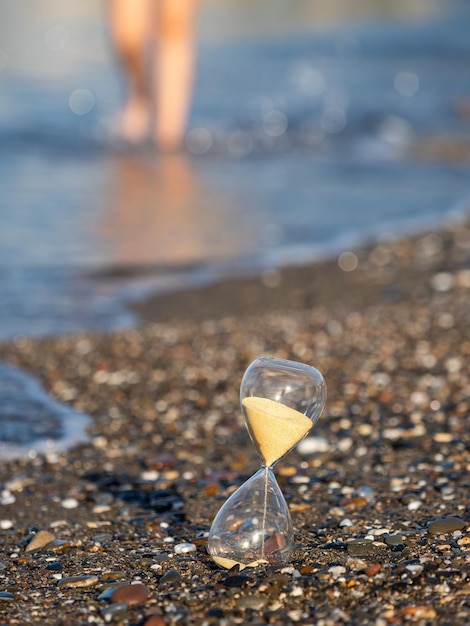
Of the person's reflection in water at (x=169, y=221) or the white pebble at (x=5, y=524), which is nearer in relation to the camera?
the white pebble at (x=5, y=524)

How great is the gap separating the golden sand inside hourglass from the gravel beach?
0.30 metres

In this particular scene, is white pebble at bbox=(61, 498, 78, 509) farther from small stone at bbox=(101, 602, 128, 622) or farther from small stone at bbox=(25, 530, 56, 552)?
small stone at bbox=(101, 602, 128, 622)

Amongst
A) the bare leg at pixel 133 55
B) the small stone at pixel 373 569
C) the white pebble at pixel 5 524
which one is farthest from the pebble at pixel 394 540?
the bare leg at pixel 133 55

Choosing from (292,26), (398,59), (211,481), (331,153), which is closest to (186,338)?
(211,481)

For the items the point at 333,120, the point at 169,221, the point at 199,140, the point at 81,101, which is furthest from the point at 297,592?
the point at 81,101

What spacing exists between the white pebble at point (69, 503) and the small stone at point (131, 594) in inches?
31.1

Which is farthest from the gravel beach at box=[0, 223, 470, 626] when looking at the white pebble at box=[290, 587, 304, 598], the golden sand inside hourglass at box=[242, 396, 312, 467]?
the golden sand inside hourglass at box=[242, 396, 312, 467]

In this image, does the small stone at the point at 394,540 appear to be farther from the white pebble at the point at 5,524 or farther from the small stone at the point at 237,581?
the white pebble at the point at 5,524

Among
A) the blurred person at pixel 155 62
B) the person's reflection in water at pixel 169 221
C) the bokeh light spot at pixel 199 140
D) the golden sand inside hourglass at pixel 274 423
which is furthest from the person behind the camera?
the bokeh light spot at pixel 199 140

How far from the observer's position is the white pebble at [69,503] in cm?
329

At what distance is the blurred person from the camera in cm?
913

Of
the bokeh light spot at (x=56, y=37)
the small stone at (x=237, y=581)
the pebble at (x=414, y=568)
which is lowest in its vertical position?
the pebble at (x=414, y=568)

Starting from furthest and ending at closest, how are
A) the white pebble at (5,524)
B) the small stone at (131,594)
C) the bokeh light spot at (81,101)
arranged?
1. the bokeh light spot at (81,101)
2. the white pebble at (5,524)
3. the small stone at (131,594)

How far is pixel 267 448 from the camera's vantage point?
2.62m
